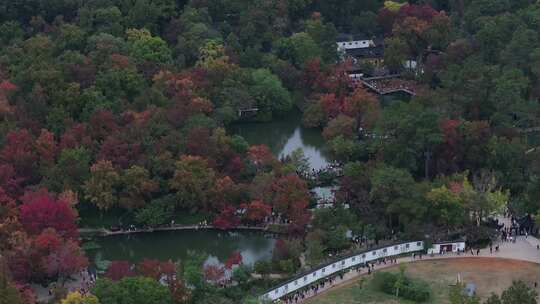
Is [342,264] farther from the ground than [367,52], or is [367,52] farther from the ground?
[367,52]

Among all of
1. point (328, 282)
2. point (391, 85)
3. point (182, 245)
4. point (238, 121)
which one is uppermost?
point (391, 85)

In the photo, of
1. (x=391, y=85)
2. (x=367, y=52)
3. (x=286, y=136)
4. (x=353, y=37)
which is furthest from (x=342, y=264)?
(x=353, y=37)

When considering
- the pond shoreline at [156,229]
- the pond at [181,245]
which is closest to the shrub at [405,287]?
the pond at [181,245]

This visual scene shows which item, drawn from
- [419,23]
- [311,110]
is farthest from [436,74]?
[311,110]

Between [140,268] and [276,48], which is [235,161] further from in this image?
[276,48]

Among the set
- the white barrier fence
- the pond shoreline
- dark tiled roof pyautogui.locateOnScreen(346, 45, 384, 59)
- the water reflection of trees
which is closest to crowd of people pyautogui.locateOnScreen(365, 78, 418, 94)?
dark tiled roof pyautogui.locateOnScreen(346, 45, 384, 59)

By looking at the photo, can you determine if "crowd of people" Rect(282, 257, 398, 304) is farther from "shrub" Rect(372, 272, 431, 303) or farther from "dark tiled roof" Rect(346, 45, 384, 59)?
"dark tiled roof" Rect(346, 45, 384, 59)

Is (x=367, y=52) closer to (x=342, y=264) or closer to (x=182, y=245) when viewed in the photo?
(x=182, y=245)
